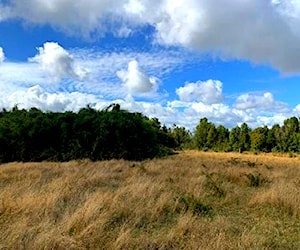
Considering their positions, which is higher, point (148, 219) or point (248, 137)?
point (248, 137)

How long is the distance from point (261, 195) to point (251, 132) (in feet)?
236

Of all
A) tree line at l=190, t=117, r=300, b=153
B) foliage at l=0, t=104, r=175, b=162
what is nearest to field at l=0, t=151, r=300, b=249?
foliage at l=0, t=104, r=175, b=162

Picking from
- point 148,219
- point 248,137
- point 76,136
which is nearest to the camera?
point 148,219

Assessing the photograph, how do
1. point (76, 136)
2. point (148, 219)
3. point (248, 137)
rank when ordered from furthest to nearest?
point (248, 137)
point (76, 136)
point (148, 219)

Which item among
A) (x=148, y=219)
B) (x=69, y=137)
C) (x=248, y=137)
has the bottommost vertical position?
(x=148, y=219)

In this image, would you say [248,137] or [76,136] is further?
[248,137]

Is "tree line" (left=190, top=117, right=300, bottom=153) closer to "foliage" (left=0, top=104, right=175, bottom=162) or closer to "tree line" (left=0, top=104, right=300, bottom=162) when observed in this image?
"tree line" (left=0, top=104, right=300, bottom=162)

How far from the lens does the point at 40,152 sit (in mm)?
28172

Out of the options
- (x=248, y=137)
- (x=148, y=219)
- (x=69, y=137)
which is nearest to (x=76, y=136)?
(x=69, y=137)

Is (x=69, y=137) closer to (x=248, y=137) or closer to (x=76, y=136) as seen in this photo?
(x=76, y=136)

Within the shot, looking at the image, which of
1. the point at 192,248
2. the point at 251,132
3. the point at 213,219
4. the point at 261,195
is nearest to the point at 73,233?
the point at 192,248

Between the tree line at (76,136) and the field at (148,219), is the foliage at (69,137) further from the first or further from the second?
the field at (148,219)

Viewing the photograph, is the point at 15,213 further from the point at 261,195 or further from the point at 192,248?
the point at 261,195

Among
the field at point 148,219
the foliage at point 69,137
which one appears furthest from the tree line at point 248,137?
the field at point 148,219
